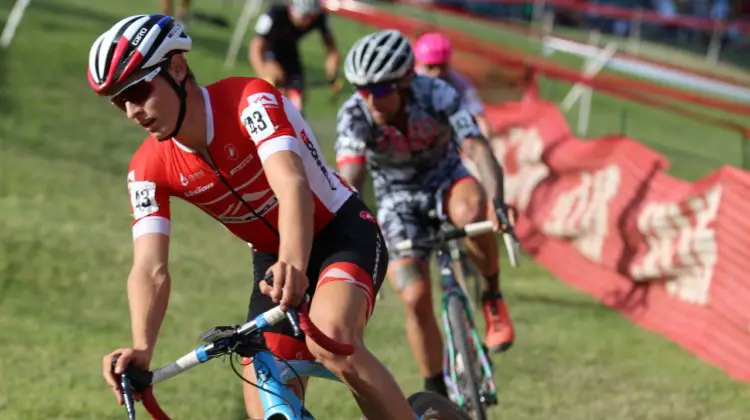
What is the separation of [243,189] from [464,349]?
2387 mm

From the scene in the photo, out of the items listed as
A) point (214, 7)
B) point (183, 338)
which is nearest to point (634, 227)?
point (183, 338)

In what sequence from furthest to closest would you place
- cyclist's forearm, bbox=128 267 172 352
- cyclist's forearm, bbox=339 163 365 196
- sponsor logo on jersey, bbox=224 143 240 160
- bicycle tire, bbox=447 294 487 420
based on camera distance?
cyclist's forearm, bbox=339 163 365 196, bicycle tire, bbox=447 294 487 420, sponsor logo on jersey, bbox=224 143 240 160, cyclist's forearm, bbox=128 267 172 352

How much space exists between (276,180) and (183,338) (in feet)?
15.2

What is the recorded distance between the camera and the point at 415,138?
7.01m

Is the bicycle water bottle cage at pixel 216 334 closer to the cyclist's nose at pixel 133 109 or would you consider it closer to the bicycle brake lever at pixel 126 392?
the bicycle brake lever at pixel 126 392

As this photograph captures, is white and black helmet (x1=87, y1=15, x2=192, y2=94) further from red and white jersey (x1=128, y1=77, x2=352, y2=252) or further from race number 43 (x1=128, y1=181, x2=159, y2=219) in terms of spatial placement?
race number 43 (x1=128, y1=181, x2=159, y2=219)

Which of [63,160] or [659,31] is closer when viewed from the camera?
[63,160]

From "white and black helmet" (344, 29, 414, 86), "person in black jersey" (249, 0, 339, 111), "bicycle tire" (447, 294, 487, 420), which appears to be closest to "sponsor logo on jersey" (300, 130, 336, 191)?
"white and black helmet" (344, 29, 414, 86)

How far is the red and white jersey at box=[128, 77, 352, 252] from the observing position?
4.38 m

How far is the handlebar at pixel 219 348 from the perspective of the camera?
3.59 meters

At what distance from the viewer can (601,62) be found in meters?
20.2

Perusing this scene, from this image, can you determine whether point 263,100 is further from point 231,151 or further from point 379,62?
point 379,62

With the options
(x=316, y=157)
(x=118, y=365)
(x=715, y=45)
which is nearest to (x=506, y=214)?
(x=316, y=157)

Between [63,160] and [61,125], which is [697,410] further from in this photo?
[61,125]
